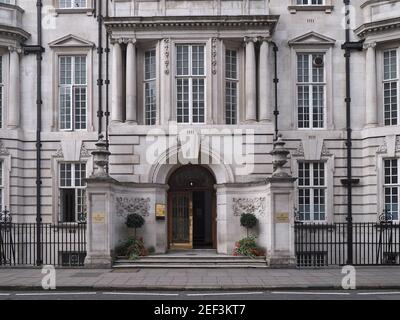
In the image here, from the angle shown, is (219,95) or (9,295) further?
(219,95)

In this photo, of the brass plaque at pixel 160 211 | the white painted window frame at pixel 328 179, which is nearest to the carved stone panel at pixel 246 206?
the white painted window frame at pixel 328 179

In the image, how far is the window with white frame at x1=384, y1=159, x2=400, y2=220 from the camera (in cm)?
2347

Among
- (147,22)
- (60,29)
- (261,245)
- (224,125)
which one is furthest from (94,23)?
(261,245)

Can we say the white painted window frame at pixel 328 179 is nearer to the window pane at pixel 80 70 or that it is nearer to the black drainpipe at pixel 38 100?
the window pane at pixel 80 70

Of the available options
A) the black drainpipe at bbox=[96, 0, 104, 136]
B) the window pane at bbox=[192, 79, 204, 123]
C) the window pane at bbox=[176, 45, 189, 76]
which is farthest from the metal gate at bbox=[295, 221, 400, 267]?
the black drainpipe at bbox=[96, 0, 104, 136]

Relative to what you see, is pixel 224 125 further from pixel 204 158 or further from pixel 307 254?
pixel 307 254

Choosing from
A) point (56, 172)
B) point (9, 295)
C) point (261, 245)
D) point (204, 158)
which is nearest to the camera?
point (9, 295)

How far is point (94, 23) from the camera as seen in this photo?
2472 centimetres

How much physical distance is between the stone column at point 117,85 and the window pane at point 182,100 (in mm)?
2334

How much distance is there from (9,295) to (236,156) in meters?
10.7

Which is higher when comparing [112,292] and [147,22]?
[147,22]

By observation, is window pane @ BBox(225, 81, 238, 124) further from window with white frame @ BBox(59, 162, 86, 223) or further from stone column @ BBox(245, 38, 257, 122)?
window with white frame @ BBox(59, 162, 86, 223)

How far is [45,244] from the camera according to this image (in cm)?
2339

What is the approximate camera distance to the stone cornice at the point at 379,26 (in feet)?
75.6
